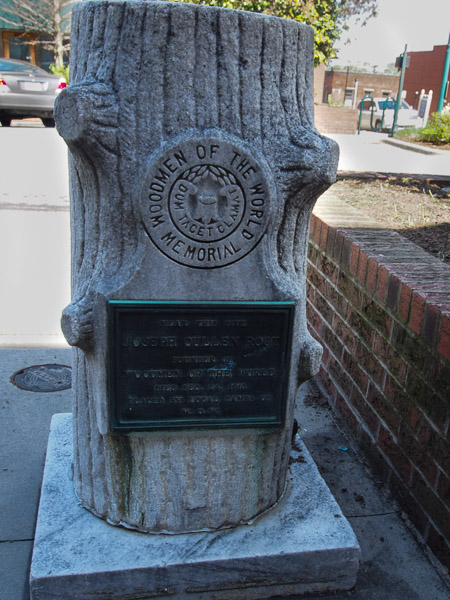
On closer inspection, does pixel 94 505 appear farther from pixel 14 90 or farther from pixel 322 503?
pixel 14 90

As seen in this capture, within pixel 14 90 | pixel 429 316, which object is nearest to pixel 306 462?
pixel 429 316

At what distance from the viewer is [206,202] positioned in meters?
1.90

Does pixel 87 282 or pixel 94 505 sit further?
pixel 94 505

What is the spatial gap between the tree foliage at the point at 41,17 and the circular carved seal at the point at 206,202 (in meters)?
27.1

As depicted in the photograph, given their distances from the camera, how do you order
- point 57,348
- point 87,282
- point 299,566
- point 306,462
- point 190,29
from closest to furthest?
point 190,29 < point 87,282 < point 299,566 < point 306,462 < point 57,348

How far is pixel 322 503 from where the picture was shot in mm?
2453

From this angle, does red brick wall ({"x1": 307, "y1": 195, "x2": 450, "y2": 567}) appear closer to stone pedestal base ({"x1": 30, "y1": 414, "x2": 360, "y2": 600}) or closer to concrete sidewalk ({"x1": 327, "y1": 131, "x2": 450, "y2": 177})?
stone pedestal base ({"x1": 30, "y1": 414, "x2": 360, "y2": 600})

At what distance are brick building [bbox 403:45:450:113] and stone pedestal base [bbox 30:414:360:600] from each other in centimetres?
3711

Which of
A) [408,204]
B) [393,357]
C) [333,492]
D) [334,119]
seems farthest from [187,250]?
[334,119]

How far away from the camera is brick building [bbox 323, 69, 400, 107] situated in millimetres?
38875

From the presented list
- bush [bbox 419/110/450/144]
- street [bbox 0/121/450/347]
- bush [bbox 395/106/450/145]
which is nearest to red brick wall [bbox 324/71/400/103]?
bush [bbox 395/106/450/145]

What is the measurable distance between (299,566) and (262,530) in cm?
18

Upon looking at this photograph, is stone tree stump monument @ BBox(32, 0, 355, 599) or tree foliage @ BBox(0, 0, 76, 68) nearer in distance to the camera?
stone tree stump monument @ BBox(32, 0, 355, 599)

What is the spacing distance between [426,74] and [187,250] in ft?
137
